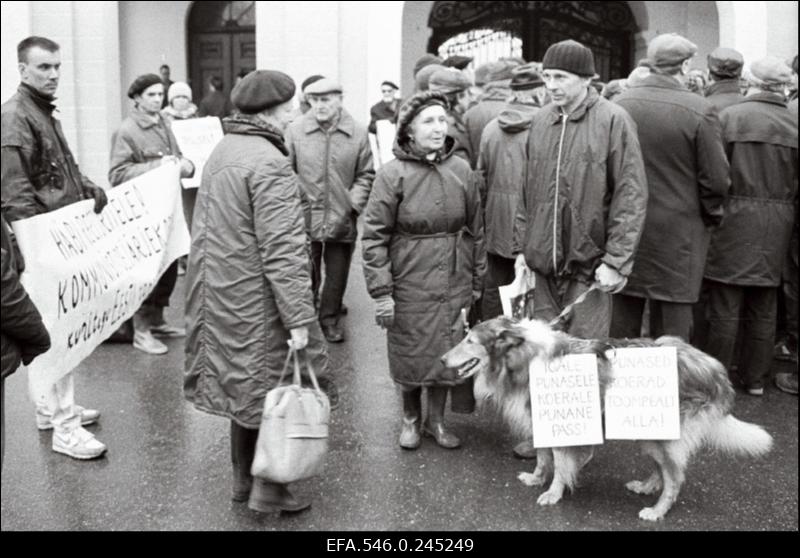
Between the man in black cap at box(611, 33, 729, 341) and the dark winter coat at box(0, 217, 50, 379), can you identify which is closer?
the dark winter coat at box(0, 217, 50, 379)

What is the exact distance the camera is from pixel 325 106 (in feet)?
25.7

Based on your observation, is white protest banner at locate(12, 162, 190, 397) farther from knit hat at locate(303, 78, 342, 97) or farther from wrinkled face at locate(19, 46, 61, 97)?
knit hat at locate(303, 78, 342, 97)

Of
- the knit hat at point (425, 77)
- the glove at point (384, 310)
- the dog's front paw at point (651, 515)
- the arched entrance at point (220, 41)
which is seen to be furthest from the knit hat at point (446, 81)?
the arched entrance at point (220, 41)

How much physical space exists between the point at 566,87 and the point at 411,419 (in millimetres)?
2111

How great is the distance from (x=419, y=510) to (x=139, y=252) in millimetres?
2700

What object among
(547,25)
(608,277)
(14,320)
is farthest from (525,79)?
(547,25)

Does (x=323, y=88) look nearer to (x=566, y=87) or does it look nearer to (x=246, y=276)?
(x=566, y=87)

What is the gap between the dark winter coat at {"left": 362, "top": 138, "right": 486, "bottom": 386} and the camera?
5578mm

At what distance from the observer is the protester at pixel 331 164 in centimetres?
792

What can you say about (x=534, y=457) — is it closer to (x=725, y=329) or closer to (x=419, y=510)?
(x=419, y=510)

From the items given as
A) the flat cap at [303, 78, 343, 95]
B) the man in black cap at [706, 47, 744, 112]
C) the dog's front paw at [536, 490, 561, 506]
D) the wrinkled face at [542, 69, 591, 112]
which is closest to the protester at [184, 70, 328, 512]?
the dog's front paw at [536, 490, 561, 506]

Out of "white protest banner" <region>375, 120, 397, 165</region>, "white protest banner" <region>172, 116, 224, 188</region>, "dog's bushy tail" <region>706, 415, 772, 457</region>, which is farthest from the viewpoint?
"white protest banner" <region>375, 120, 397, 165</region>

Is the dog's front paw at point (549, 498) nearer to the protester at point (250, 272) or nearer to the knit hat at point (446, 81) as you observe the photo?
the protester at point (250, 272)
